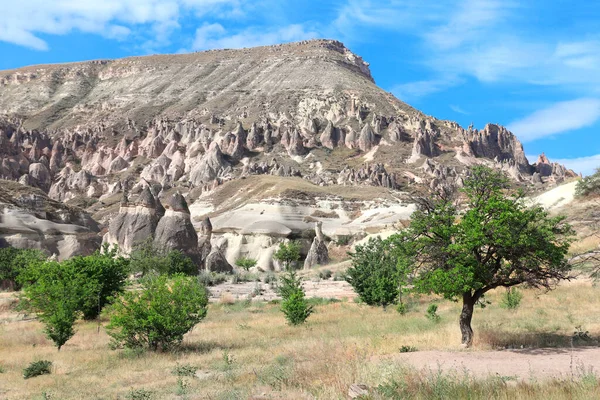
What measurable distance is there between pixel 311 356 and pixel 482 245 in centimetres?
495

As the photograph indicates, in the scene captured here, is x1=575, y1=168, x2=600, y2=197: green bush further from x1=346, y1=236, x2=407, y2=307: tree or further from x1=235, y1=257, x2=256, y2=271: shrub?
x1=235, y1=257, x2=256, y2=271: shrub

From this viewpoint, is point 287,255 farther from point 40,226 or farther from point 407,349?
point 407,349

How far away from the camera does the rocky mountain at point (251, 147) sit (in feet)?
251

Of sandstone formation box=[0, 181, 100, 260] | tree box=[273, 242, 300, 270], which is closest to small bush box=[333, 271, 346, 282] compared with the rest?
tree box=[273, 242, 300, 270]

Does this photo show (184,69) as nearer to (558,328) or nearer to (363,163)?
(363,163)

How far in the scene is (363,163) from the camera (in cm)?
12144

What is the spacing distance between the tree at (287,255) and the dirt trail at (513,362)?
42.7 m

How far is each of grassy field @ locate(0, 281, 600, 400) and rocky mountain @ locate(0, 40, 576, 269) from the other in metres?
41.8

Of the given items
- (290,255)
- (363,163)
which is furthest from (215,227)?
(363,163)

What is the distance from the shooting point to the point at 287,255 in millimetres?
54438

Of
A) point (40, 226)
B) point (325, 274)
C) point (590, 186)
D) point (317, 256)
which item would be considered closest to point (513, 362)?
point (590, 186)

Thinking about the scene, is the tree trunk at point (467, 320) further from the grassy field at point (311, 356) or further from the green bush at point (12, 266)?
the green bush at point (12, 266)

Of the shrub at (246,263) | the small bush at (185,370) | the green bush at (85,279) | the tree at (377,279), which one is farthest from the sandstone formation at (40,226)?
the small bush at (185,370)

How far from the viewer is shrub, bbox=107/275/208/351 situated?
46.9 feet
